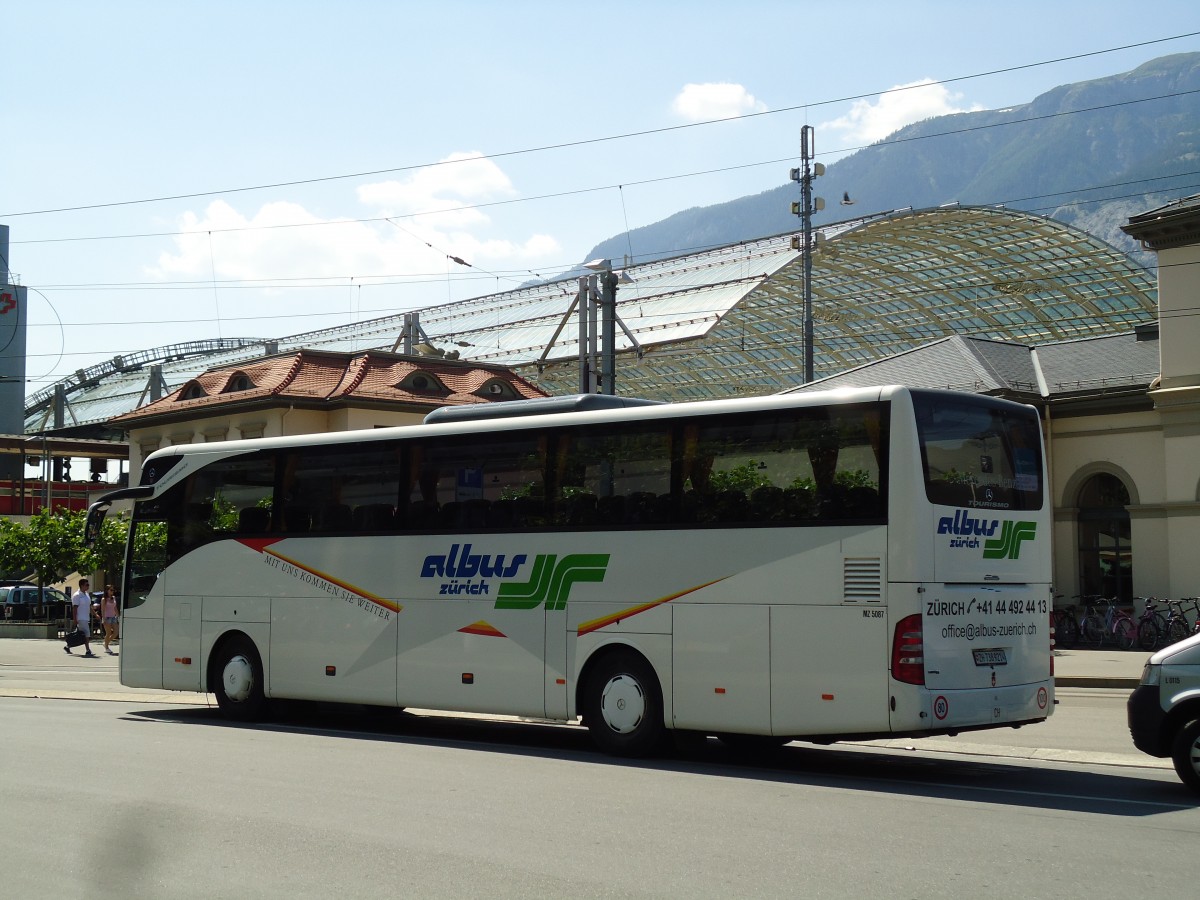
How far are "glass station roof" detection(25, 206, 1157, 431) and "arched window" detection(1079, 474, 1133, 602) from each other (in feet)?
70.9

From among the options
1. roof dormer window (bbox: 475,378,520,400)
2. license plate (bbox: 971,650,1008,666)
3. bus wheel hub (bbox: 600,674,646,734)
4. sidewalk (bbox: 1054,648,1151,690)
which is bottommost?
sidewalk (bbox: 1054,648,1151,690)

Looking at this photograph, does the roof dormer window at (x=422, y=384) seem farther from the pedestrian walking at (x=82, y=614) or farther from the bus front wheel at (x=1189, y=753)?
the bus front wheel at (x=1189, y=753)

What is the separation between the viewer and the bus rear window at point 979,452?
12.1 meters

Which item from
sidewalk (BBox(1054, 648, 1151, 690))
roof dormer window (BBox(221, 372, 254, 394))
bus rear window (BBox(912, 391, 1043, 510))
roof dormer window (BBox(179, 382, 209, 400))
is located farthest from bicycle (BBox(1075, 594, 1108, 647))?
roof dormer window (BBox(179, 382, 209, 400))

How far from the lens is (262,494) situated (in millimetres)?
17094

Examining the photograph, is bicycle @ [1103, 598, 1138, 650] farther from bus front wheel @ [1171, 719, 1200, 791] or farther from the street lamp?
bus front wheel @ [1171, 719, 1200, 791]

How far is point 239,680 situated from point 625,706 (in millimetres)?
6124

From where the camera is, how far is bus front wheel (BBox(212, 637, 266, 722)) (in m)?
17.2

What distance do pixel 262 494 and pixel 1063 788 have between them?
1016 centimetres

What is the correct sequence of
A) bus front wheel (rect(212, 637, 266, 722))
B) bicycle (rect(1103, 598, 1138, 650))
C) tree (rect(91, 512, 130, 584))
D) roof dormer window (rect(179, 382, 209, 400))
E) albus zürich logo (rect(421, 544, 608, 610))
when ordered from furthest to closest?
roof dormer window (rect(179, 382, 209, 400)) < tree (rect(91, 512, 130, 584)) < bicycle (rect(1103, 598, 1138, 650)) < bus front wheel (rect(212, 637, 266, 722)) < albus zürich logo (rect(421, 544, 608, 610))

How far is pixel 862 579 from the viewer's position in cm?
1205

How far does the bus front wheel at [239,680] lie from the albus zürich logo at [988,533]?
9.17 metres

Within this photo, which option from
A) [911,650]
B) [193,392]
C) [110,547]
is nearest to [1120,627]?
[911,650]

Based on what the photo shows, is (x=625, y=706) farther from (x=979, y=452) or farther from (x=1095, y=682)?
(x=1095, y=682)
